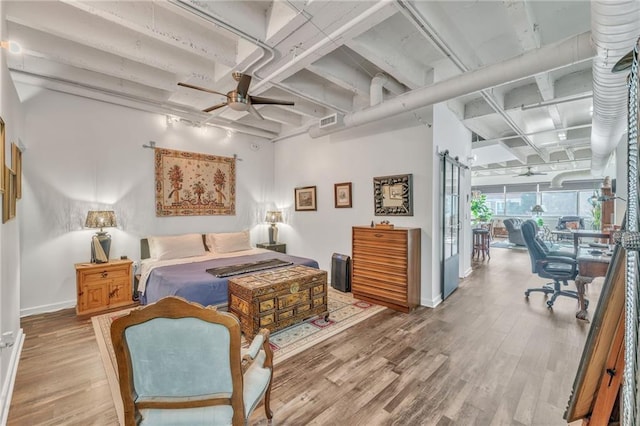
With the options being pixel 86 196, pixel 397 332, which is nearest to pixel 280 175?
pixel 86 196

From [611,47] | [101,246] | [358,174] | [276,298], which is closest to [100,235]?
[101,246]

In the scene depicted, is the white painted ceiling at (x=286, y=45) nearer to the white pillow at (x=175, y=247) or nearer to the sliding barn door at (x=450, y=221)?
the sliding barn door at (x=450, y=221)

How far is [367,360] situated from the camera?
2.54 metres

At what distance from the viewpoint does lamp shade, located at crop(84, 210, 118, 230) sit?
3.73 meters

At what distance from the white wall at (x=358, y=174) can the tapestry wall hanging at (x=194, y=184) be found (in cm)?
125

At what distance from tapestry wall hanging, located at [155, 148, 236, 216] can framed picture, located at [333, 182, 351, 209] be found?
2.17 metres

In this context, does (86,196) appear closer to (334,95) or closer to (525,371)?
(334,95)

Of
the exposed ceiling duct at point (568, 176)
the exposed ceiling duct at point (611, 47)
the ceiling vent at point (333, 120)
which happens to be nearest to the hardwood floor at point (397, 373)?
the exposed ceiling duct at point (611, 47)

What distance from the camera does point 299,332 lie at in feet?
10.2

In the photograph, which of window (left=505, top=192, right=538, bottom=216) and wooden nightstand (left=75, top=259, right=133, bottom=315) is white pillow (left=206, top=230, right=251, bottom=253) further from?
window (left=505, top=192, right=538, bottom=216)

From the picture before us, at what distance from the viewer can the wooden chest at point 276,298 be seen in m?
2.82

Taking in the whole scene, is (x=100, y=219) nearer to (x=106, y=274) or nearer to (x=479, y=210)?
(x=106, y=274)

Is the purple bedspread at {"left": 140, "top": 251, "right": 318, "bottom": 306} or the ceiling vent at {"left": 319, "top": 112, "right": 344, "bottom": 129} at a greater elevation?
the ceiling vent at {"left": 319, "top": 112, "right": 344, "bottom": 129}

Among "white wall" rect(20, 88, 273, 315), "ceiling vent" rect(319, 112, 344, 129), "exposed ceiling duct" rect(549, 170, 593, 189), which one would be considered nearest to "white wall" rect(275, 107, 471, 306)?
"ceiling vent" rect(319, 112, 344, 129)
